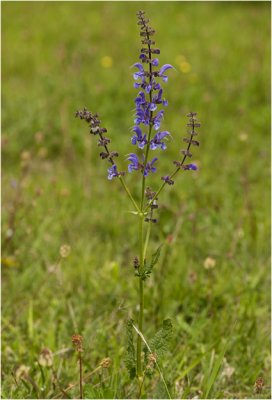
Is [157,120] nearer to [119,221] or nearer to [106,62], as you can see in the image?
[119,221]

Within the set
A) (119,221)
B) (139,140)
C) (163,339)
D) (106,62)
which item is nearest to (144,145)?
(139,140)

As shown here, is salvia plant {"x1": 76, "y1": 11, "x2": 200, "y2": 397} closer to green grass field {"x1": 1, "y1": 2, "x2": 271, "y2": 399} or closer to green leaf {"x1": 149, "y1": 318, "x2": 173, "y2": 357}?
green leaf {"x1": 149, "y1": 318, "x2": 173, "y2": 357}

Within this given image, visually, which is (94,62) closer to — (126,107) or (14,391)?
(126,107)

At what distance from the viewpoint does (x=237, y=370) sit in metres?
2.62

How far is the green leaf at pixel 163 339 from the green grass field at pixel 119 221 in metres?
0.20

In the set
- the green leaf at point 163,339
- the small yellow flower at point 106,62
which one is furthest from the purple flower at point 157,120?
the small yellow flower at point 106,62

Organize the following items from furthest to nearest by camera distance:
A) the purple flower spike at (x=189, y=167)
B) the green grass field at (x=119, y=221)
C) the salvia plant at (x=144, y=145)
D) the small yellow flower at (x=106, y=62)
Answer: the small yellow flower at (x=106, y=62) < the green grass field at (x=119, y=221) < the purple flower spike at (x=189, y=167) < the salvia plant at (x=144, y=145)

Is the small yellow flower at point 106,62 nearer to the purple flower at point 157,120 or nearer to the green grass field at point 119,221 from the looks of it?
the green grass field at point 119,221

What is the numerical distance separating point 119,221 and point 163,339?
182 cm

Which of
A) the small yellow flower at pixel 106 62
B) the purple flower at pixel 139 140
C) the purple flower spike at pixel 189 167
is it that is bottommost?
the purple flower spike at pixel 189 167

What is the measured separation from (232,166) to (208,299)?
1928mm

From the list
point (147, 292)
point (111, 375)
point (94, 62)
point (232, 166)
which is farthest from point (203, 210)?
point (94, 62)

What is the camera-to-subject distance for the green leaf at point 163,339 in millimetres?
2123

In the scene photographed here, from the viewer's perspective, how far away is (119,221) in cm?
→ 390
